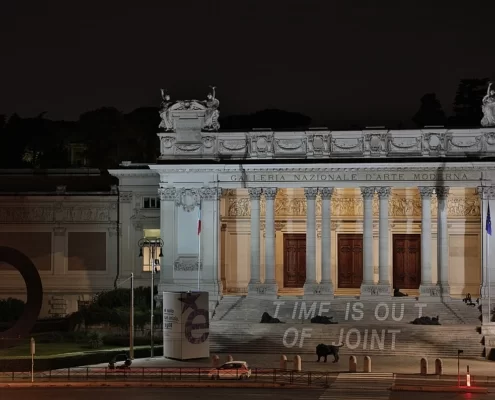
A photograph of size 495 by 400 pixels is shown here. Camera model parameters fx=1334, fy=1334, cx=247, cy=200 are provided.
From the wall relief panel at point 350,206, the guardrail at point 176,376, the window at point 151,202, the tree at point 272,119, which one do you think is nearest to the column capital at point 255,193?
the wall relief panel at point 350,206

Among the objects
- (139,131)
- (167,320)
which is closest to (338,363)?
(167,320)

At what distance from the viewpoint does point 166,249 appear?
289 ft

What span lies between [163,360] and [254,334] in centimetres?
912

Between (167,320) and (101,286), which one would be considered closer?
(167,320)

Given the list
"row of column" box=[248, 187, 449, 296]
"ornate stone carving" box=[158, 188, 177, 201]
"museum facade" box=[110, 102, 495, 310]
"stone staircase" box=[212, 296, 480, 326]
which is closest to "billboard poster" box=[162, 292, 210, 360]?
"stone staircase" box=[212, 296, 480, 326]

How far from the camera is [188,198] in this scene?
288 feet

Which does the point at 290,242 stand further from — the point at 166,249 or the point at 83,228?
the point at 83,228

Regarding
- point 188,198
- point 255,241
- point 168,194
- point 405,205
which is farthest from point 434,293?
point 168,194

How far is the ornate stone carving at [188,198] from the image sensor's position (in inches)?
3450

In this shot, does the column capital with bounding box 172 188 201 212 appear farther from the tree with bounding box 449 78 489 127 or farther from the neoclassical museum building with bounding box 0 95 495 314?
the tree with bounding box 449 78 489 127

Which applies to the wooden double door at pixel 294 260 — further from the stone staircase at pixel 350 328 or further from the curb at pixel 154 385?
the curb at pixel 154 385

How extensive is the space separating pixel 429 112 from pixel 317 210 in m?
25.0

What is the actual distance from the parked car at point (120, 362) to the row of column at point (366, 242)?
1830cm

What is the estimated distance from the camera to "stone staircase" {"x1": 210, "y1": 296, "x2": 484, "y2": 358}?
7581 centimetres
